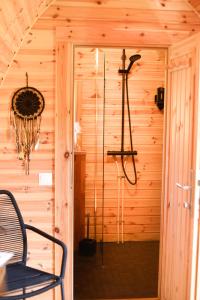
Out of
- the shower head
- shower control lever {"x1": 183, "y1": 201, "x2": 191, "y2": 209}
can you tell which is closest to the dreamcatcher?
shower control lever {"x1": 183, "y1": 201, "x2": 191, "y2": 209}

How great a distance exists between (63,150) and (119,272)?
1631 mm

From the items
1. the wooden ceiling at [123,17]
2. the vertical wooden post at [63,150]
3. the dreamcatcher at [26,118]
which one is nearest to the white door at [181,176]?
the wooden ceiling at [123,17]

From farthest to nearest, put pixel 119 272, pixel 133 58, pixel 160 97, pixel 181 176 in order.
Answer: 1. pixel 160 97
2. pixel 133 58
3. pixel 119 272
4. pixel 181 176

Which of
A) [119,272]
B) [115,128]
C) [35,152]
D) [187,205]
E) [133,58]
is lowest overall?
[119,272]

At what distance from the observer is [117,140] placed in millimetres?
4387

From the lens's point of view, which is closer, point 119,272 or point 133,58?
point 119,272

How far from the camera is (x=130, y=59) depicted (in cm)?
416

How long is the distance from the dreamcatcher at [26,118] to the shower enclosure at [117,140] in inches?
58.9

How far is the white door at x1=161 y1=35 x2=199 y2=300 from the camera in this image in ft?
7.88

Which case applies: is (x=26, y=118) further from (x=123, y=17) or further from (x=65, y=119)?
(x=123, y=17)

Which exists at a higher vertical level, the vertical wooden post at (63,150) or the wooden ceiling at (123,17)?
the wooden ceiling at (123,17)

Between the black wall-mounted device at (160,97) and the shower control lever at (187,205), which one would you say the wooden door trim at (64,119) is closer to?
the shower control lever at (187,205)

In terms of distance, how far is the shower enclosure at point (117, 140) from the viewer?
429 cm

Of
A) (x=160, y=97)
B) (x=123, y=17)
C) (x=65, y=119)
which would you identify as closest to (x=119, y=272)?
(x=65, y=119)
